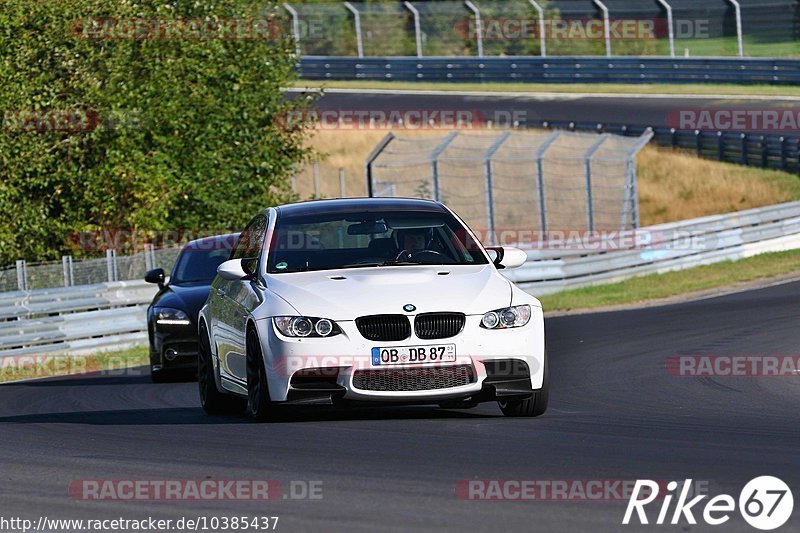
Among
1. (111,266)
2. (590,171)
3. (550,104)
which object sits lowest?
(550,104)

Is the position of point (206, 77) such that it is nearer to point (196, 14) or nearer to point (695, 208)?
point (196, 14)

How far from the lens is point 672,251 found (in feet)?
89.4

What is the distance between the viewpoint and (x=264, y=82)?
29.2m

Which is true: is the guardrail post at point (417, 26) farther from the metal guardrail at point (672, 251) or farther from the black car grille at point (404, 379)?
the black car grille at point (404, 379)

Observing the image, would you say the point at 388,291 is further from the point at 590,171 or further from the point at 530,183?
the point at 530,183

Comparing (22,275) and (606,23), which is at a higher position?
(22,275)

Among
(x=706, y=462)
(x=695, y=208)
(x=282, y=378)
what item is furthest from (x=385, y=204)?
(x=695, y=208)

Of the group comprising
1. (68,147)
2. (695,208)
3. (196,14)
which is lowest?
(695,208)

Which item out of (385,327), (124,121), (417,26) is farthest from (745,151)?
(385,327)

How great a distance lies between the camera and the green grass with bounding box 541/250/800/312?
24.2m

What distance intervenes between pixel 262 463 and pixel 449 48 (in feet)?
153

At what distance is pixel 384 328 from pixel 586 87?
1625 inches

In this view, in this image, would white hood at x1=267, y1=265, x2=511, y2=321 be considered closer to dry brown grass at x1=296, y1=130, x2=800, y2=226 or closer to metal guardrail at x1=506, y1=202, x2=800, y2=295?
metal guardrail at x1=506, y1=202, x2=800, y2=295
